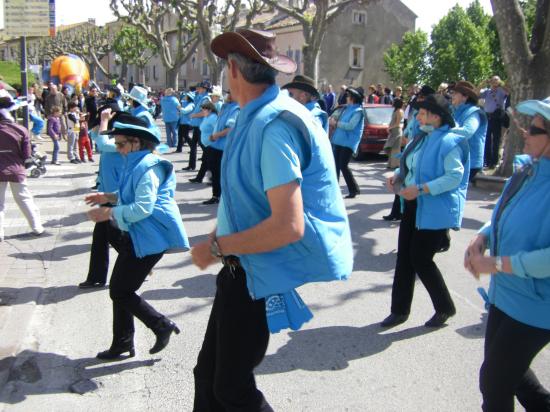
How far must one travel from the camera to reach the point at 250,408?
7.84 ft

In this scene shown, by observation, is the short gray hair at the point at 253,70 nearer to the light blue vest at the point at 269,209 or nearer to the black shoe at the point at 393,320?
the light blue vest at the point at 269,209

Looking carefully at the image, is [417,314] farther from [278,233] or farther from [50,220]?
[50,220]

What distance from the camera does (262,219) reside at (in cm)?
223

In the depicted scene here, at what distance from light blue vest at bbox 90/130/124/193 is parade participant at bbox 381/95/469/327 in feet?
9.25

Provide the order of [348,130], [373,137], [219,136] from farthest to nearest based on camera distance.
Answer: [373,137] < [348,130] < [219,136]

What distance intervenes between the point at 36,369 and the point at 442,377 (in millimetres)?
2731

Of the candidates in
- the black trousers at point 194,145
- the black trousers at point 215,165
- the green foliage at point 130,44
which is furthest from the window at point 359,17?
the black trousers at point 215,165

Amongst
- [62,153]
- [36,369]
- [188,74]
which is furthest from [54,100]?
[188,74]

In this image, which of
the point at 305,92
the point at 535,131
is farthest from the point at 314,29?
the point at 535,131

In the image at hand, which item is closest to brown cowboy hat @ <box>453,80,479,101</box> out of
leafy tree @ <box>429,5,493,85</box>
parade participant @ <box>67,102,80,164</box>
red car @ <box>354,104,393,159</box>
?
red car @ <box>354,104,393,159</box>

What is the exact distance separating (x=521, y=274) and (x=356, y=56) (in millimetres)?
45725

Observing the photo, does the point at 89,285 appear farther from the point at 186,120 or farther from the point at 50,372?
the point at 186,120

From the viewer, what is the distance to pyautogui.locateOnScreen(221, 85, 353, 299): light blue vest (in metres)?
2.20

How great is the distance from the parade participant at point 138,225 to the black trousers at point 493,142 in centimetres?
1177
